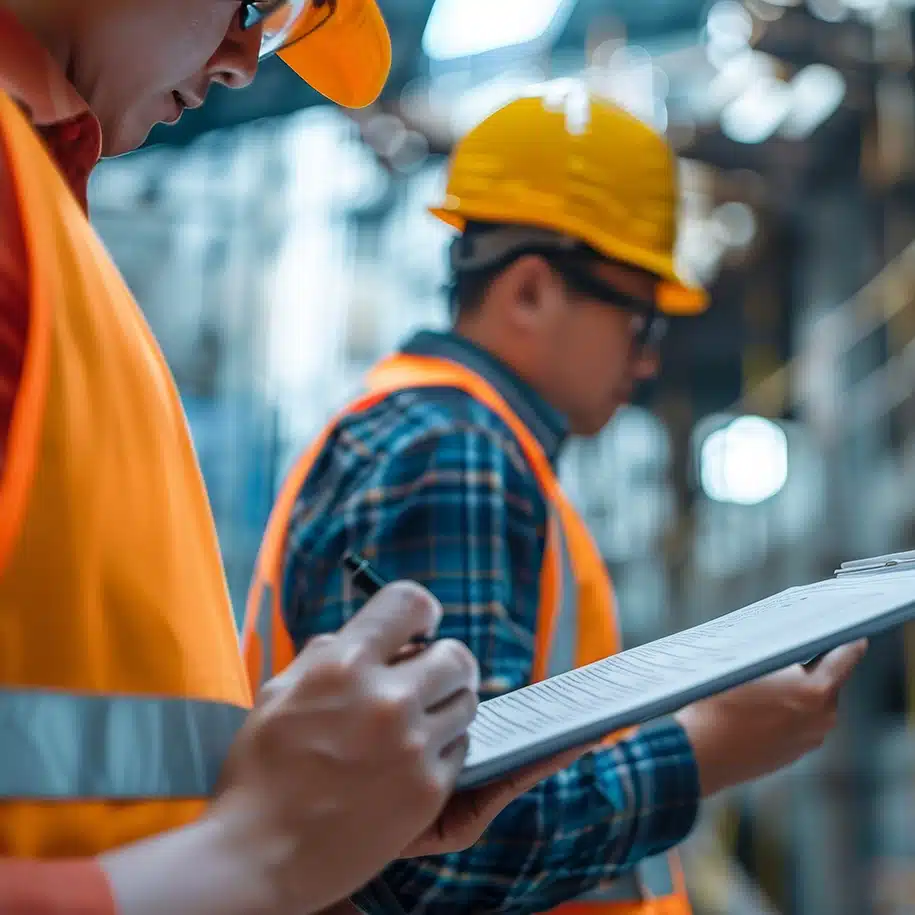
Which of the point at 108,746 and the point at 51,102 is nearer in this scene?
the point at 108,746

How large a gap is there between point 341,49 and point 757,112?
692cm

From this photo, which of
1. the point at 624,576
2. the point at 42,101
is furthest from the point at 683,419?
the point at 42,101

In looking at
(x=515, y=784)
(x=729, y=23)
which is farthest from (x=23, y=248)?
(x=729, y=23)

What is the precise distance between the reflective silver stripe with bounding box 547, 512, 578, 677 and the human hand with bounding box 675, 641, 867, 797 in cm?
19

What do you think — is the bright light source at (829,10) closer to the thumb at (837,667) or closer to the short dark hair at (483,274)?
the short dark hair at (483,274)

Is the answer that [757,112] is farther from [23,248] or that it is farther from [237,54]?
[23,248]

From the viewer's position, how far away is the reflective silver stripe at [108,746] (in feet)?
2.52

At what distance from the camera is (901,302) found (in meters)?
7.43

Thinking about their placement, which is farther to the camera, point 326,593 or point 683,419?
point 683,419

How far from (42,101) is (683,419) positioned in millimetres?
11606

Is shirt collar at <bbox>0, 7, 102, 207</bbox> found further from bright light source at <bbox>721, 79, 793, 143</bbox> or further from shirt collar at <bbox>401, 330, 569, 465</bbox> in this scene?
bright light source at <bbox>721, 79, 793, 143</bbox>

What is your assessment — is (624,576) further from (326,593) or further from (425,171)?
(326,593)

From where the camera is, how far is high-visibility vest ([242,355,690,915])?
172 cm

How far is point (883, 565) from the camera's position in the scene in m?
1.28
